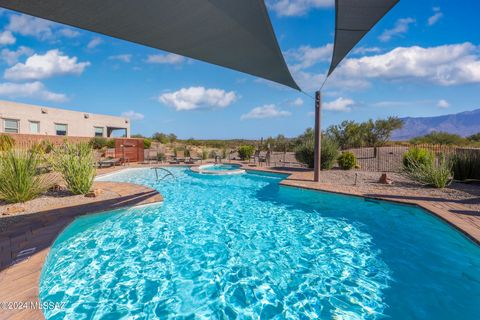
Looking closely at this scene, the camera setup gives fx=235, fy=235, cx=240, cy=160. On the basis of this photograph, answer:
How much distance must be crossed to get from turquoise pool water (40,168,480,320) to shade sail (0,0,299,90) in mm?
2721

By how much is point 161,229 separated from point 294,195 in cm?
390

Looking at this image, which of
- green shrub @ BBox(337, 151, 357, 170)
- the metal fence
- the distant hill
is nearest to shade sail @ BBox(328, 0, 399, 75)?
the metal fence

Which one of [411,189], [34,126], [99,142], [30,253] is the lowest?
[30,253]

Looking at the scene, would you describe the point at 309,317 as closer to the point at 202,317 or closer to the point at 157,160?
the point at 202,317

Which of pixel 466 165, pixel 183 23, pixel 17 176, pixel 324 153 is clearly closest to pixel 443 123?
pixel 324 153

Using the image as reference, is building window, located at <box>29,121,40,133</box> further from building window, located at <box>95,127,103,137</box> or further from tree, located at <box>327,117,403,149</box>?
tree, located at <box>327,117,403,149</box>

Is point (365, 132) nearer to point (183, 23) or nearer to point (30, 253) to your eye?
point (183, 23)

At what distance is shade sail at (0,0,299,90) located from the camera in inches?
87.1

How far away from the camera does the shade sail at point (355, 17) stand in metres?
3.04

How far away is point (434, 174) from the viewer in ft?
21.2

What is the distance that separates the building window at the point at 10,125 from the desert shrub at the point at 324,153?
19.2 m

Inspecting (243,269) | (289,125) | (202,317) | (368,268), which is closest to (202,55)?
(243,269)

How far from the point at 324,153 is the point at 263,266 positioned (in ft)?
26.0

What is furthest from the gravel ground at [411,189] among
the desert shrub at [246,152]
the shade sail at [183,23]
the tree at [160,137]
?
the tree at [160,137]
